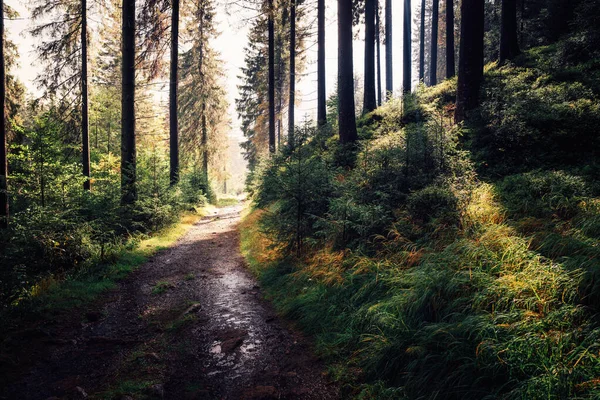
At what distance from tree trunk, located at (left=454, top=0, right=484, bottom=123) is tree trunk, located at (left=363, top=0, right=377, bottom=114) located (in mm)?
7398

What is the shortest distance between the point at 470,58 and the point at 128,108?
12.4 metres

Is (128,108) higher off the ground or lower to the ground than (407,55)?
lower

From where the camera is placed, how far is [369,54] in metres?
17.8

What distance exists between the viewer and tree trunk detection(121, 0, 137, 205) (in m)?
11.7

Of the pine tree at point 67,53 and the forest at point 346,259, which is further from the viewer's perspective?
the pine tree at point 67,53

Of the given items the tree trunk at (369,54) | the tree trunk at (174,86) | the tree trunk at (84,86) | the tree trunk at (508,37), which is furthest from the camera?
the tree trunk at (369,54)

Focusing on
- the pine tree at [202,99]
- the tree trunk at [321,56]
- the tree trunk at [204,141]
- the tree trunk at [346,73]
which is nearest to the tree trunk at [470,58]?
the tree trunk at [346,73]

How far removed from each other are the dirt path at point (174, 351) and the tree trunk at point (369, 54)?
14954 mm

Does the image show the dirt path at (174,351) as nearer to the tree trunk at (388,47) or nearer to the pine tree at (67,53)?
the pine tree at (67,53)

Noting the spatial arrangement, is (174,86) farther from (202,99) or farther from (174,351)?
(174,351)

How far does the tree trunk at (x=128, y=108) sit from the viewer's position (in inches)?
460

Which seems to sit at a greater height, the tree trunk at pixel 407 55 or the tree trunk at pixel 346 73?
the tree trunk at pixel 407 55

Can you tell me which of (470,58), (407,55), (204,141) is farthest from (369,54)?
(204,141)

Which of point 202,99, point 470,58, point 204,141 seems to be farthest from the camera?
point 204,141
